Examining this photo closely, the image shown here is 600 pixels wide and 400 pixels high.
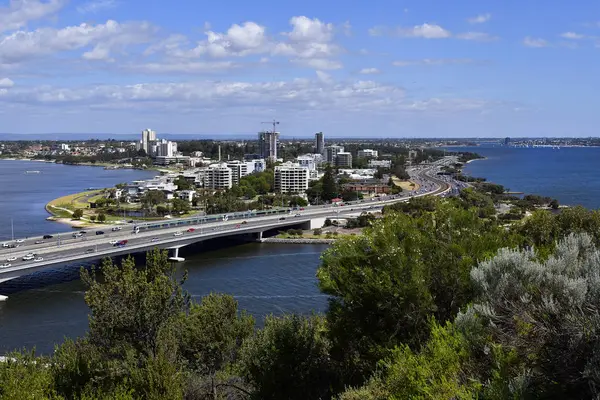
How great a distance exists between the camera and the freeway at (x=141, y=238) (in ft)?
44.1

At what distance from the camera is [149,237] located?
1714 centimetres

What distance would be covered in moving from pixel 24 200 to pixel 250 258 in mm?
19449

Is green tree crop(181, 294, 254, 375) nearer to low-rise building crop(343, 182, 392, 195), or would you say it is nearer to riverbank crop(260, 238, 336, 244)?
riverbank crop(260, 238, 336, 244)

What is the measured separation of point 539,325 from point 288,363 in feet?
8.17

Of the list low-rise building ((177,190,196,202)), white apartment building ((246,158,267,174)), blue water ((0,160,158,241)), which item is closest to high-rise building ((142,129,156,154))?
blue water ((0,160,158,241))

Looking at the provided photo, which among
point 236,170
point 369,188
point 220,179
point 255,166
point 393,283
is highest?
point 393,283

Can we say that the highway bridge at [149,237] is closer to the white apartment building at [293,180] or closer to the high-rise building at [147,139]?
the white apartment building at [293,180]

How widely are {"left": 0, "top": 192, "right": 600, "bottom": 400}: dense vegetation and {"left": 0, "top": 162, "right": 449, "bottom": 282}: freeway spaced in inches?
354

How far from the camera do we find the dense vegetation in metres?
2.80

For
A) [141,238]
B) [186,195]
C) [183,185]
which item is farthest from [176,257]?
[183,185]

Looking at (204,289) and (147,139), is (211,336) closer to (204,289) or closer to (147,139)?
(204,289)

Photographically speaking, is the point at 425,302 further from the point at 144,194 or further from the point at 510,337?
the point at 144,194

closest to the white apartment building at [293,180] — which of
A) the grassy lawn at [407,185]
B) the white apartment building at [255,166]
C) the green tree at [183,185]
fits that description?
the green tree at [183,185]

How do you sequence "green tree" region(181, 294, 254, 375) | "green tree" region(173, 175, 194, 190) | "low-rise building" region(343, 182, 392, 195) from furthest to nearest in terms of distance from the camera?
"green tree" region(173, 175, 194, 190) < "low-rise building" region(343, 182, 392, 195) < "green tree" region(181, 294, 254, 375)
